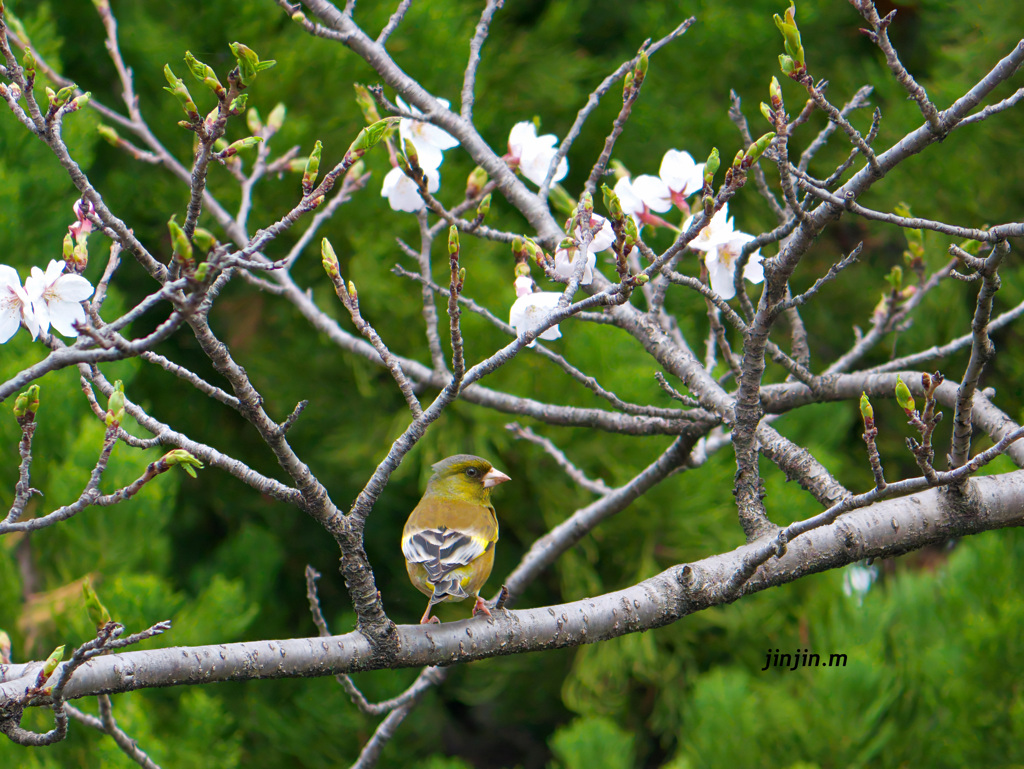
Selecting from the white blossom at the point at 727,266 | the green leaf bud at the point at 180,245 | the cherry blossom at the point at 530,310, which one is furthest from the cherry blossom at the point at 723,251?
the green leaf bud at the point at 180,245

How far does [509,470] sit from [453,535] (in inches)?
26.5

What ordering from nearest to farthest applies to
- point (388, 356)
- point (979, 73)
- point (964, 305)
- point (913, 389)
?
point (388, 356), point (913, 389), point (979, 73), point (964, 305)

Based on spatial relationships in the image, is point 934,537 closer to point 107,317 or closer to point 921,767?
point 921,767

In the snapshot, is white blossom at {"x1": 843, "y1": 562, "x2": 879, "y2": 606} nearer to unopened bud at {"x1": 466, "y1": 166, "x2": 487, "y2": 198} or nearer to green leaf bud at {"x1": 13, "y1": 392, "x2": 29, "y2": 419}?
unopened bud at {"x1": 466, "y1": 166, "x2": 487, "y2": 198}

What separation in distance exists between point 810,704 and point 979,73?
1623mm

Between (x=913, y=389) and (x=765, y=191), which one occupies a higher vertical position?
(x=765, y=191)

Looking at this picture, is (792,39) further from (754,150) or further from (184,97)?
(184,97)

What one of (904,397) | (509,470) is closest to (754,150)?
(904,397)

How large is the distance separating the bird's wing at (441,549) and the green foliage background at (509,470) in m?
0.50

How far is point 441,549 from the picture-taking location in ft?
4.19

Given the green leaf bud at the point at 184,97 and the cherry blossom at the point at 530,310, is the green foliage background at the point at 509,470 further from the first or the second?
the green leaf bud at the point at 184,97

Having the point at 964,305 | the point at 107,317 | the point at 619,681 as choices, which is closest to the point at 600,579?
the point at 619,681

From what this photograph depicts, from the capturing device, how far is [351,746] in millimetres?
1951

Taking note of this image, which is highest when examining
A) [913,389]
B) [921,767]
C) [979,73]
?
[979,73]
